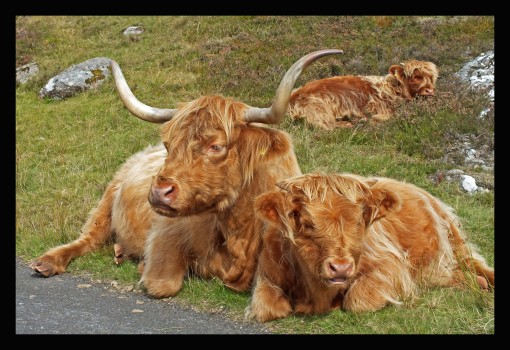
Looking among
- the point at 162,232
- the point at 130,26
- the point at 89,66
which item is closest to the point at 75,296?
the point at 162,232

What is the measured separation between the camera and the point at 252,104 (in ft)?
42.1

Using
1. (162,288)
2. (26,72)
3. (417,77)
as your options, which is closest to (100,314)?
(162,288)

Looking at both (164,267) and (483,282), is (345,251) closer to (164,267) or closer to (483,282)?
(483,282)

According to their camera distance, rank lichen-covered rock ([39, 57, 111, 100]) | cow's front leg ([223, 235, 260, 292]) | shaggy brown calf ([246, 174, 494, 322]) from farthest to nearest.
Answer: lichen-covered rock ([39, 57, 111, 100]) < cow's front leg ([223, 235, 260, 292]) < shaggy brown calf ([246, 174, 494, 322])

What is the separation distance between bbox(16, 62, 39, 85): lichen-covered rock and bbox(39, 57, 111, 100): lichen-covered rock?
60.3 inches

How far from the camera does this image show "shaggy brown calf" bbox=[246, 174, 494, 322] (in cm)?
461

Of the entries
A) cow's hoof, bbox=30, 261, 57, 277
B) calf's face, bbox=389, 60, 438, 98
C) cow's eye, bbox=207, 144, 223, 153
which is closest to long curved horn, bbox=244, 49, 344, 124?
cow's eye, bbox=207, 144, 223, 153

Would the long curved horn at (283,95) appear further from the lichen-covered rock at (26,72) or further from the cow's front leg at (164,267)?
the lichen-covered rock at (26,72)

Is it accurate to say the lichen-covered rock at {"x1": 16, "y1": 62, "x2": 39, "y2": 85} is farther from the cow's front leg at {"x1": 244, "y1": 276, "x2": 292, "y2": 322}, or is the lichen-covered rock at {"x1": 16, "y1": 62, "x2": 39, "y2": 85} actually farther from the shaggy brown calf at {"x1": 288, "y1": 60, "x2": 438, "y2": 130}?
the cow's front leg at {"x1": 244, "y1": 276, "x2": 292, "y2": 322}

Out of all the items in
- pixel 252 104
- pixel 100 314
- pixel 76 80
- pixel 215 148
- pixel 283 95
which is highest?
pixel 283 95

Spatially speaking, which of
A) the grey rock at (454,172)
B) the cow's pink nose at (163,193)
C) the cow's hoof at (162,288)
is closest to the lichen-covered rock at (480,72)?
the grey rock at (454,172)

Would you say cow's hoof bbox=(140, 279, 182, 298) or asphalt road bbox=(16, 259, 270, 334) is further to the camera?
cow's hoof bbox=(140, 279, 182, 298)

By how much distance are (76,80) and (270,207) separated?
1138 cm

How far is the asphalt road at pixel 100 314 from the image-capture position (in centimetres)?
488
